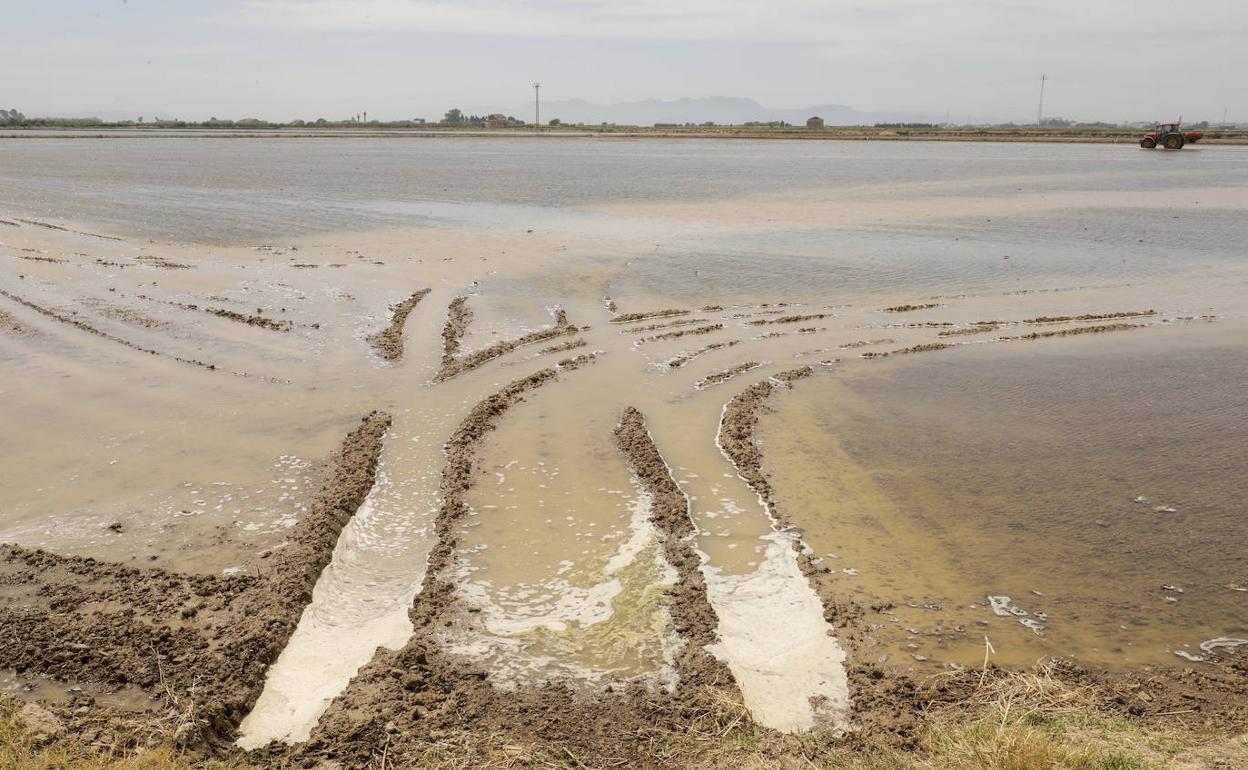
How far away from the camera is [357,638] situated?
5703 millimetres

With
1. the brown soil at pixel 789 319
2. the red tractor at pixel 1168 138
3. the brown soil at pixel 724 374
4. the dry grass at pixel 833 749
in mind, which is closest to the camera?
the dry grass at pixel 833 749

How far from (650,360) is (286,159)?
56543 millimetres

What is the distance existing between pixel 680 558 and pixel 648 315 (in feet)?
28.2

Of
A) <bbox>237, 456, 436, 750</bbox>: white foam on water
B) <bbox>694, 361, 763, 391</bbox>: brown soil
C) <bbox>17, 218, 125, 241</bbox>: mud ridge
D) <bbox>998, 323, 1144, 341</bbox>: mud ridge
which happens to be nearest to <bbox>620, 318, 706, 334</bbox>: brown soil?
<bbox>694, 361, 763, 391</bbox>: brown soil

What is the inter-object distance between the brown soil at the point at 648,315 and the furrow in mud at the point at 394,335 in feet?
11.7

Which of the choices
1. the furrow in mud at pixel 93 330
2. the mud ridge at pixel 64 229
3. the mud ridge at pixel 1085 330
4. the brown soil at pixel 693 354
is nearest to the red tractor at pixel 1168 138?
the mud ridge at pixel 1085 330

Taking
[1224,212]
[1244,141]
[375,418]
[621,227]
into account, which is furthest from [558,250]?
[1244,141]

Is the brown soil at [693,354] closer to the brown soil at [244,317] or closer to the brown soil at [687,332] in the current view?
the brown soil at [687,332]

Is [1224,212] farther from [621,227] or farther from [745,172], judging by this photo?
[745,172]

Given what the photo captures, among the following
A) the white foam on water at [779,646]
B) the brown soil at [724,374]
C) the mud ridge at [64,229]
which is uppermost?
the mud ridge at [64,229]

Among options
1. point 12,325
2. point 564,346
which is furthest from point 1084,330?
point 12,325

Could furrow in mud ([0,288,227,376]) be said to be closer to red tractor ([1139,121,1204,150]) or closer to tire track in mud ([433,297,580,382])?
tire track in mud ([433,297,580,382])

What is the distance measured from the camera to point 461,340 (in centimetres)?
1316

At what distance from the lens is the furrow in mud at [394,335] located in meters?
12.4
